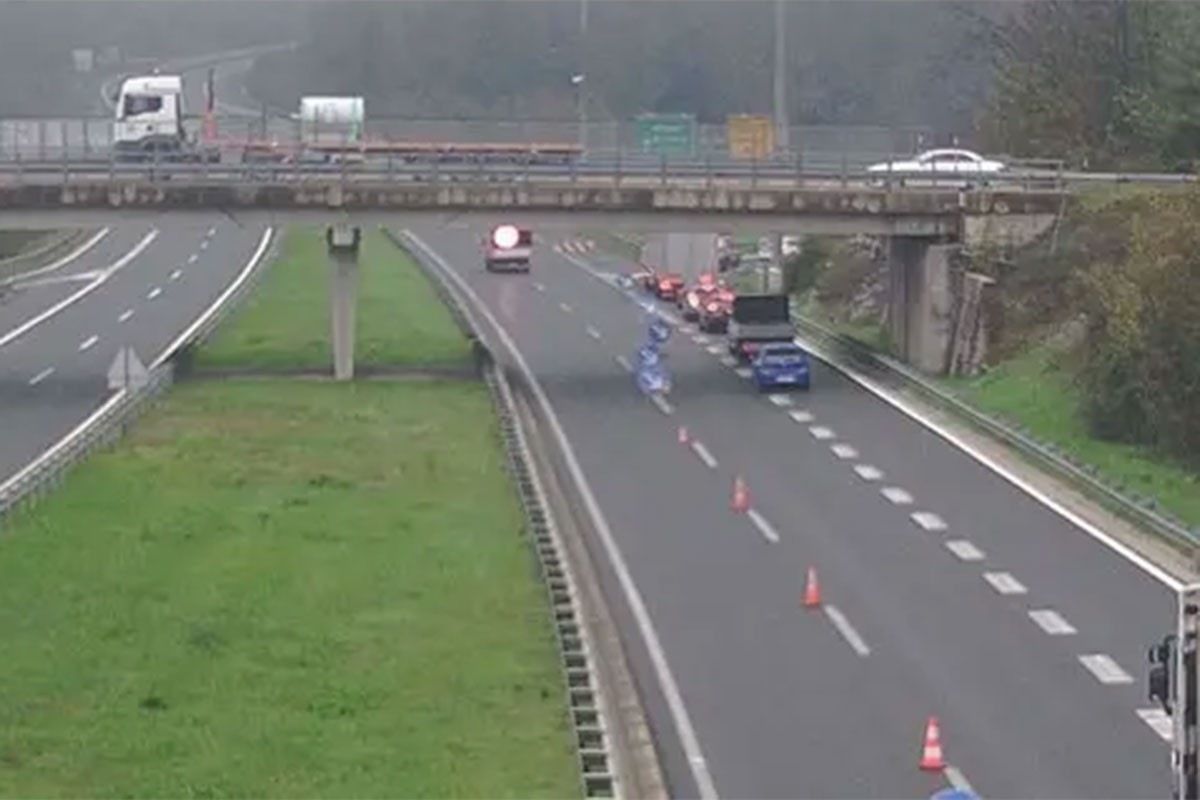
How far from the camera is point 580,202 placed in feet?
211

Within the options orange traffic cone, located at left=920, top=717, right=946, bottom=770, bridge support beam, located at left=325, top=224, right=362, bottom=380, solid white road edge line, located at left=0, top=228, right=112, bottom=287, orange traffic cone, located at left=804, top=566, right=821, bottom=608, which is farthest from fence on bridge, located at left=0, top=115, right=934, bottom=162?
orange traffic cone, located at left=920, top=717, right=946, bottom=770

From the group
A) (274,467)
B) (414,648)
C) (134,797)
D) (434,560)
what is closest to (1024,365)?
(274,467)

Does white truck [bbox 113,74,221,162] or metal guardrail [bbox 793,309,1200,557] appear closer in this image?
metal guardrail [bbox 793,309,1200,557]

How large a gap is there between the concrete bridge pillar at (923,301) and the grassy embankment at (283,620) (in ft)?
40.5

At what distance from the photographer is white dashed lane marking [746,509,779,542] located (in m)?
41.2

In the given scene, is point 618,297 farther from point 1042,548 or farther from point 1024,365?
point 1042,548

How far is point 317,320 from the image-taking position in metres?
81.6

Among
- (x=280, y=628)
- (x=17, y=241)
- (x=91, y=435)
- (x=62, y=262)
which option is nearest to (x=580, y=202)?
(x=91, y=435)

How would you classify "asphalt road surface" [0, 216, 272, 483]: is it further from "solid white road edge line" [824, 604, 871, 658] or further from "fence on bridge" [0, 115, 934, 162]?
"solid white road edge line" [824, 604, 871, 658]

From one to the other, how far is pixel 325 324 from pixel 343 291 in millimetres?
16591

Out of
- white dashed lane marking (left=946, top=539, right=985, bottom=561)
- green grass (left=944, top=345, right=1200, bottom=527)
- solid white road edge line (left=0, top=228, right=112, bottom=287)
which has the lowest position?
solid white road edge line (left=0, top=228, right=112, bottom=287)

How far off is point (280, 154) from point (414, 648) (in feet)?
156

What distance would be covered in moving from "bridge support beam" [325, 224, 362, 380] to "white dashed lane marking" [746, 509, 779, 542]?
2170cm

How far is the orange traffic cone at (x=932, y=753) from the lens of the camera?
1069 inches
